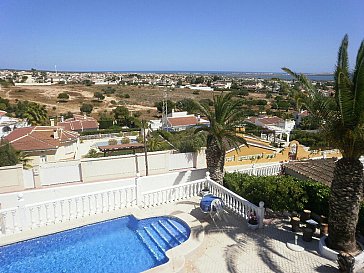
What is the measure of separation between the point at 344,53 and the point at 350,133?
209 centimetres

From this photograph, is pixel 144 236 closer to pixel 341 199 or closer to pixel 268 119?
pixel 341 199

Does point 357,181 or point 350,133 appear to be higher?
point 350,133

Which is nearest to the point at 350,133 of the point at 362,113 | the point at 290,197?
the point at 362,113

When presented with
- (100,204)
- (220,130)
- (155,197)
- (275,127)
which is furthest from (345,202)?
(275,127)

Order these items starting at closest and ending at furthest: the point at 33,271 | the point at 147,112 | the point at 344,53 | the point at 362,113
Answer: the point at 362,113
the point at 344,53
the point at 33,271
the point at 147,112

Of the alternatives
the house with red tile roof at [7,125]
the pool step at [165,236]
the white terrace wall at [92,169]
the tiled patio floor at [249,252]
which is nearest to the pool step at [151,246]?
the pool step at [165,236]

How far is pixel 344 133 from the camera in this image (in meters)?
7.51

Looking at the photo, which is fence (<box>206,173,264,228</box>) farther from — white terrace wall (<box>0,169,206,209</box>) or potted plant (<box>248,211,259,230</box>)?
white terrace wall (<box>0,169,206,209</box>)

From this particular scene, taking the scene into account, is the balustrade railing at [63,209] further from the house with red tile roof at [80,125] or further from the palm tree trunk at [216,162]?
the house with red tile roof at [80,125]

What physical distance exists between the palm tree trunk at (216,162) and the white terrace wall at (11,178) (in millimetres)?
9490

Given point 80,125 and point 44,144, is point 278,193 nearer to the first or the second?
point 44,144

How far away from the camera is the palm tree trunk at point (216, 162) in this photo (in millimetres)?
13625

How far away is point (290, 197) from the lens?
10.3 m

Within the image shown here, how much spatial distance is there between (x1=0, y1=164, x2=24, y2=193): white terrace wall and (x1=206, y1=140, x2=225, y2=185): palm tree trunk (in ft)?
31.1
